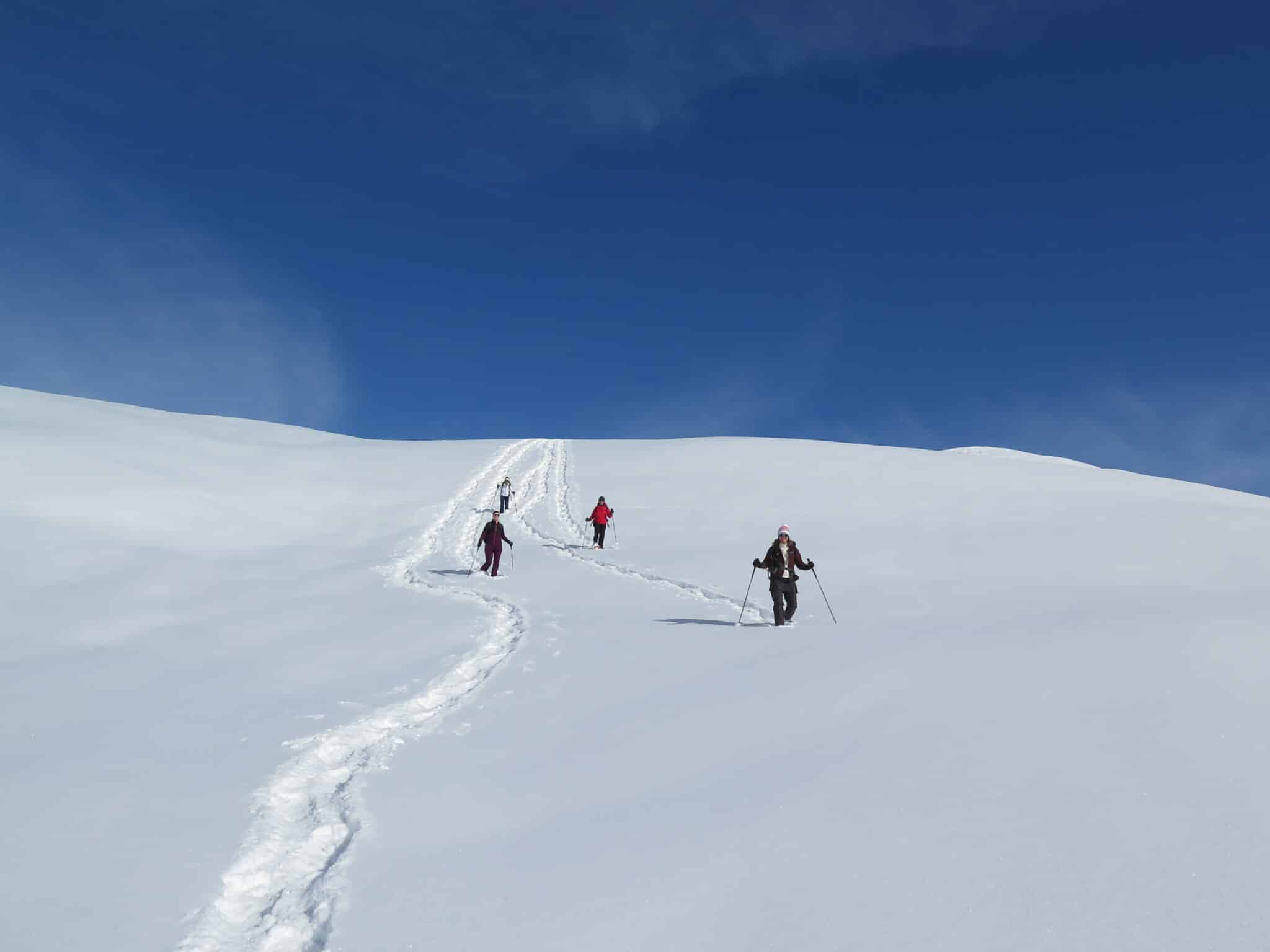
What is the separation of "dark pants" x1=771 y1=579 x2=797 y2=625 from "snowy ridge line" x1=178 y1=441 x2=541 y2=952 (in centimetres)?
421

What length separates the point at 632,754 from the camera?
20.9 ft

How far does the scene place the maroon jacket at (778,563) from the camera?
1149 centimetres

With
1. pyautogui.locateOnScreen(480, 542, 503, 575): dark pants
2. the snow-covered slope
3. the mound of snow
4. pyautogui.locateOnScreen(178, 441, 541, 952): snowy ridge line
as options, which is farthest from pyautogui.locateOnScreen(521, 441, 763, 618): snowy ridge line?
the mound of snow

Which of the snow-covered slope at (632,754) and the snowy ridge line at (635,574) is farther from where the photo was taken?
the snowy ridge line at (635,574)

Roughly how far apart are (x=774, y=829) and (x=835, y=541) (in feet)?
48.5

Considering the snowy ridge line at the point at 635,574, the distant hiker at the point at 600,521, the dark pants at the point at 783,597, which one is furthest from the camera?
the distant hiker at the point at 600,521

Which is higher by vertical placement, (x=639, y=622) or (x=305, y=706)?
(x=639, y=622)

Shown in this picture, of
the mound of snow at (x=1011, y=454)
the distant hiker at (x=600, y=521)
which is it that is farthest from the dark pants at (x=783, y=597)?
the mound of snow at (x=1011, y=454)

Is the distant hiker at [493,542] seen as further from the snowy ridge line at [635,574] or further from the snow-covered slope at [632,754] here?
the snowy ridge line at [635,574]

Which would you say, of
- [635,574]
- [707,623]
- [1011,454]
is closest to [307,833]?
[707,623]

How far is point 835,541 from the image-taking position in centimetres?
1919

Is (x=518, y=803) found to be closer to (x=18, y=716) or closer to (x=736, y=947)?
(x=736, y=947)

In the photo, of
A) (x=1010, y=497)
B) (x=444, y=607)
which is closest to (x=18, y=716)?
(x=444, y=607)

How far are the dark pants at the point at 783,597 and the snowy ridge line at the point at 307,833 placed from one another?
4208mm
